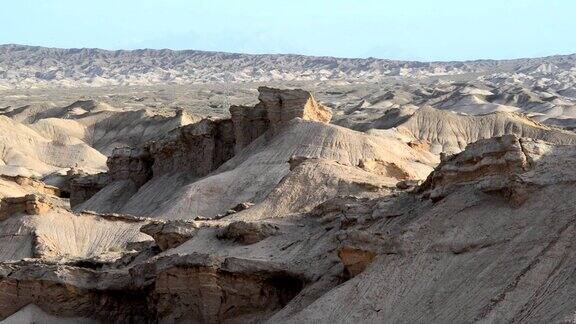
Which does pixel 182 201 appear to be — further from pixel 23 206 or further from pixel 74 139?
pixel 74 139

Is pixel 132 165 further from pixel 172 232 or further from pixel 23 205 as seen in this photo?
pixel 172 232

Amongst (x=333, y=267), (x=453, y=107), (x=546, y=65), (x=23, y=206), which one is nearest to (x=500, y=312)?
(x=333, y=267)

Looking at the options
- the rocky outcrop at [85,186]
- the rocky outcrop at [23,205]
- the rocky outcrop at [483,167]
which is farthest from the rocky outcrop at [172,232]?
the rocky outcrop at [85,186]

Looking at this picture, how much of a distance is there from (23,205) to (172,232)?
1096 centimetres

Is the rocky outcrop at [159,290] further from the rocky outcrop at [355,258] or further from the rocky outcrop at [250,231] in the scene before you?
the rocky outcrop at [250,231]

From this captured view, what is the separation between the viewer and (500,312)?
12688mm

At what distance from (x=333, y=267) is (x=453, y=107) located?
81056mm

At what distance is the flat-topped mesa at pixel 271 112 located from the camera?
121 ft

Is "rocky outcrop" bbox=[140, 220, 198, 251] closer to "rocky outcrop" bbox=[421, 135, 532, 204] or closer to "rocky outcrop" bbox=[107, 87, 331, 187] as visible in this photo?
"rocky outcrop" bbox=[421, 135, 532, 204]

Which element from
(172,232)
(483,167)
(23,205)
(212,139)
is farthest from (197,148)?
(483,167)

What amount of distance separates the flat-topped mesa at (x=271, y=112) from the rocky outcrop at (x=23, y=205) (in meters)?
10.2

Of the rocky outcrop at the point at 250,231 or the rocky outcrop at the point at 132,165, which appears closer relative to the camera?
the rocky outcrop at the point at 250,231

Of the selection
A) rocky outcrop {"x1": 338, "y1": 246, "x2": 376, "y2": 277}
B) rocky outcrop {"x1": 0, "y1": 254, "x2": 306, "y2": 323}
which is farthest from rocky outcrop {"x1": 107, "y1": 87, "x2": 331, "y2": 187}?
rocky outcrop {"x1": 338, "y1": 246, "x2": 376, "y2": 277}

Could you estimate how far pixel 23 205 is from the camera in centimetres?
2962
